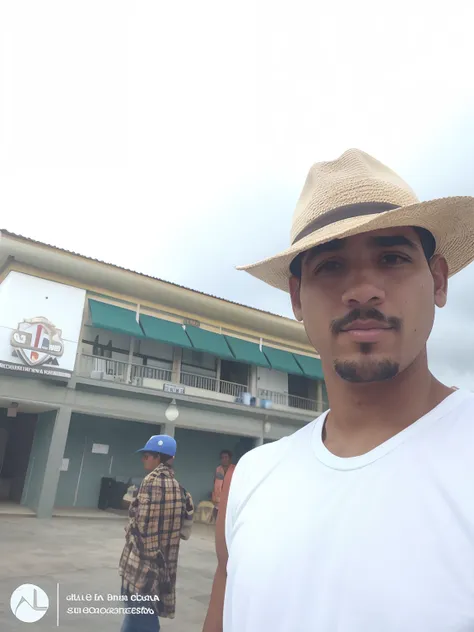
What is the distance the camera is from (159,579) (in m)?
3.68

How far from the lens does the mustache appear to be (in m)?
1.07

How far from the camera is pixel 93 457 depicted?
1512 cm

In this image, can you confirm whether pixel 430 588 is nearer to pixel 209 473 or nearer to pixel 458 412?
pixel 458 412

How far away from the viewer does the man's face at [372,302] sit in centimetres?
107

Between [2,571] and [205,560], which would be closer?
[2,571]

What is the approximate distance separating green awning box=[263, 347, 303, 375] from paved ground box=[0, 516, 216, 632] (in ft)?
23.5

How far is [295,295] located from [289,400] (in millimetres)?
17557

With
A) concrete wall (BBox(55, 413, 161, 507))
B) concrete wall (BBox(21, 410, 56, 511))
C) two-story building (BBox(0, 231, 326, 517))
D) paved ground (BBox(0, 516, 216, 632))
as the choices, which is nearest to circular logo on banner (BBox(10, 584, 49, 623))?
paved ground (BBox(0, 516, 216, 632))

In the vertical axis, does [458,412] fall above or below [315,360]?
below

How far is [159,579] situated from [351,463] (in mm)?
3276

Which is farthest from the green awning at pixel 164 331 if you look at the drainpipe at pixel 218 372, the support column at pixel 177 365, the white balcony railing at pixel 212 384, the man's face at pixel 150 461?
the man's face at pixel 150 461

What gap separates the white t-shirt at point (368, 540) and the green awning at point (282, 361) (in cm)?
1584

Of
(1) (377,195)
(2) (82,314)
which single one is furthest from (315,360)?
(1) (377,195)

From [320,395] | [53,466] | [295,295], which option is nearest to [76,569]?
[53,466]
